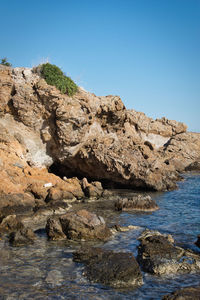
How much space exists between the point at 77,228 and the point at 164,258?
4005mm

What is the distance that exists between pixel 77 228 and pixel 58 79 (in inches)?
562

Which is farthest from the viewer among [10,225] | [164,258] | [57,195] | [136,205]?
[57,195]

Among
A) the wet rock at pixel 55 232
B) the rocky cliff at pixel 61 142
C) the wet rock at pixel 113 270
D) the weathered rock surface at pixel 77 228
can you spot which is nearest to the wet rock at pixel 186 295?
the wet rock at pixel 113 270

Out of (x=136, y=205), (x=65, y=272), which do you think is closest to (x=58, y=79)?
(x=136, y=205)

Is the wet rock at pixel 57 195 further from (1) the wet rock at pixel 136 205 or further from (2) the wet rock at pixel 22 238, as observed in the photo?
(2) the wet rock at pixel 22 238

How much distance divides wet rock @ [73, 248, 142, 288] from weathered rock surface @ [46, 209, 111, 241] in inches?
92.9

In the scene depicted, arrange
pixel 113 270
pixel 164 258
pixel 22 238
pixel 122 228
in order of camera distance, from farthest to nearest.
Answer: pixel 122 228, pixel 22 238, pixel 164 258, pixel 113 270

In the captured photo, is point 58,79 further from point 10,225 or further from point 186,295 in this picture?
point 186,295

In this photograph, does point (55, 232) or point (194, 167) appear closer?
point (55, 232)

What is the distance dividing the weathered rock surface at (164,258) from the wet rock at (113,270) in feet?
2.36

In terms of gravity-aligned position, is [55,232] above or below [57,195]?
below

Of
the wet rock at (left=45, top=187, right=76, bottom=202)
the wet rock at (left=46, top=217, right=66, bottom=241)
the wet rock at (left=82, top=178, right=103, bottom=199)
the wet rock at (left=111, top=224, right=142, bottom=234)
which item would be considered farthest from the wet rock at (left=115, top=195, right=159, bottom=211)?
the wet rock at (left=46, top=217, right=66, bottom=241)

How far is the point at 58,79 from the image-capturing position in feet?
72.8

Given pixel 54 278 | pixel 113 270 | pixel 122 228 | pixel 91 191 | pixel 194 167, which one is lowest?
pixel 54 278
